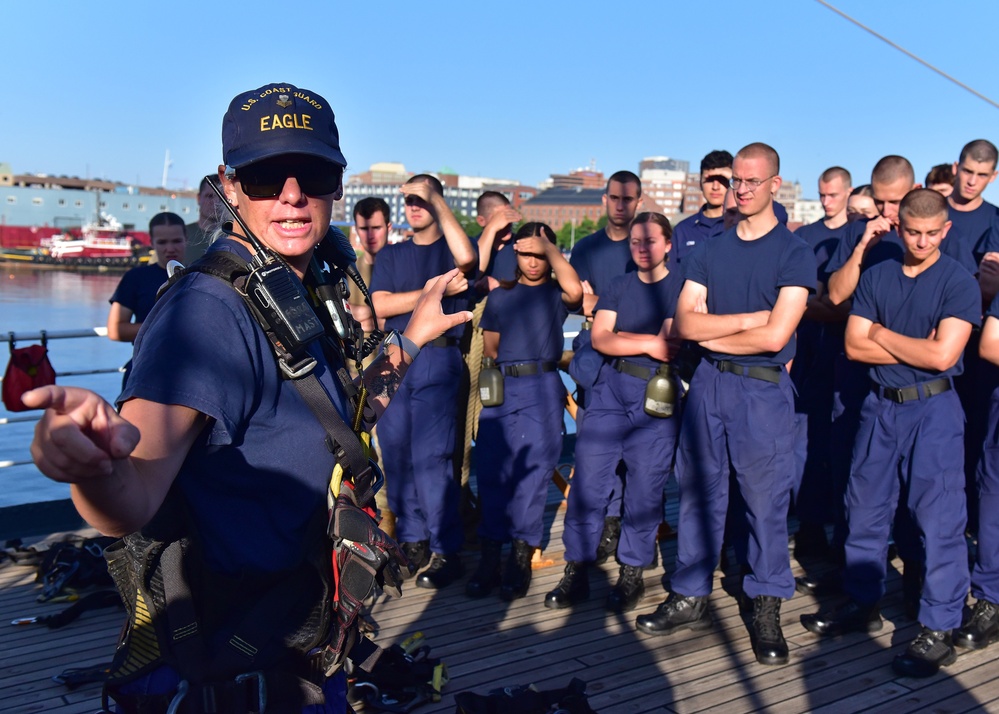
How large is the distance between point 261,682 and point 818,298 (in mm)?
4299

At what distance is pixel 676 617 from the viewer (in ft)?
14.1

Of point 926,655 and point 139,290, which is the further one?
A: point 139,290

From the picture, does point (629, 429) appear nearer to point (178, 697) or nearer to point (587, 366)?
point (587, 366)

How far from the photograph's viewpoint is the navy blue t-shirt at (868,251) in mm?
5074

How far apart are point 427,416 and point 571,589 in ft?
3.95

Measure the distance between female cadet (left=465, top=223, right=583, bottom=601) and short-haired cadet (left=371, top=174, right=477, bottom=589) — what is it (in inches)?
7.7

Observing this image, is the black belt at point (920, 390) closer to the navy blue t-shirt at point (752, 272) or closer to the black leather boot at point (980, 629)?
the navy blue t-shirt at point (752, 272)

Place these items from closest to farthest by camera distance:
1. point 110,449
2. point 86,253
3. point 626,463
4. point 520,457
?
point 110,449 → point 626,463 → point 520,457 → point 86,253

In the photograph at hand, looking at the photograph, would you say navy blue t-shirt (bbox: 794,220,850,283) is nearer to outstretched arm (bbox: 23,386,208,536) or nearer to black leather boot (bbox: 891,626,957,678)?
black leather boot (bbox: 891,626,957,678)

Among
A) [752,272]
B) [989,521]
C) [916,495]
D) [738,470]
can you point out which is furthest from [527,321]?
[989,521]

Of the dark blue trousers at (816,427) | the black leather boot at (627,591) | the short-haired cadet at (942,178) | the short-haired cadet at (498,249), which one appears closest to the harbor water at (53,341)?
the short-haired cadet at (498,249)

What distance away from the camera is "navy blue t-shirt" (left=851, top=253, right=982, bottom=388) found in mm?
4020

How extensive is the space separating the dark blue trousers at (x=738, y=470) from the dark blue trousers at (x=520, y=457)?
2.83 ft

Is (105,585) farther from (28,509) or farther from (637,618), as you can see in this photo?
(637,618)
